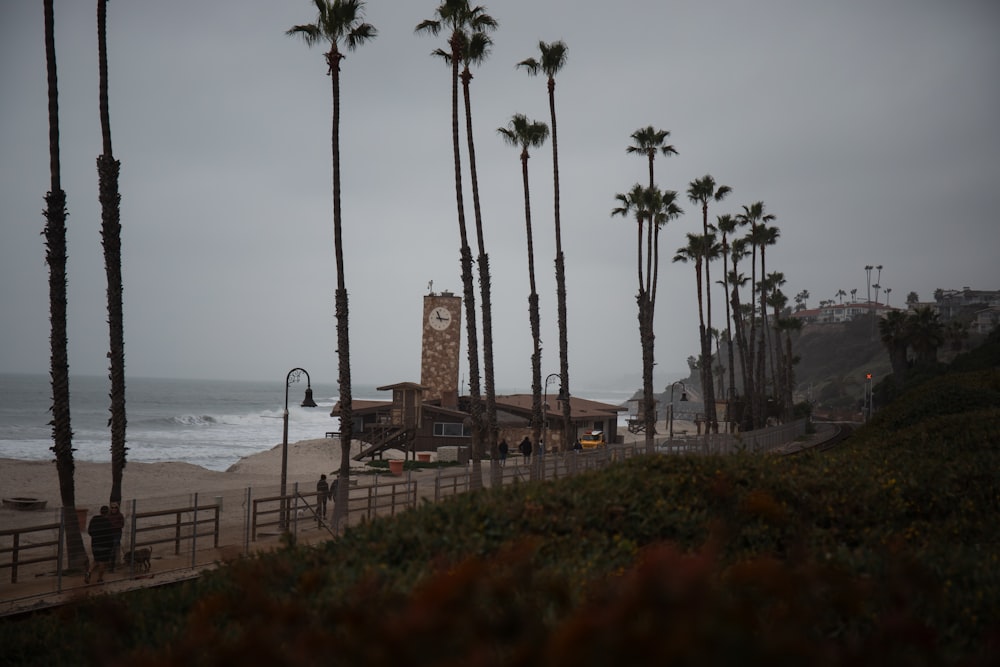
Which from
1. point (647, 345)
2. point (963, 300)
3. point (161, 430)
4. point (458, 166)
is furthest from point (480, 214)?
point (963, 300)

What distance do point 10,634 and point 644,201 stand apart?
4032cm

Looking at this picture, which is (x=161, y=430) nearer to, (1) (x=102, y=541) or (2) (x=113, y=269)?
(2) (x=113, y=269)

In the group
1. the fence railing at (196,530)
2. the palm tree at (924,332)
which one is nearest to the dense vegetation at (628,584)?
the fence railing at (196,530)

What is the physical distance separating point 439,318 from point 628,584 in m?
54.8

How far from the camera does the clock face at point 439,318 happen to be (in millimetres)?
60719

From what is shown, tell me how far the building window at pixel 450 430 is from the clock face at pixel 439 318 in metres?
11.8

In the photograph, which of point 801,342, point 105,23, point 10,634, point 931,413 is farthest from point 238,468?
point 801,342

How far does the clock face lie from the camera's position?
2391 inches

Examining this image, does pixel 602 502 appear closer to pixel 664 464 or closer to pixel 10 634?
pixel 664 464

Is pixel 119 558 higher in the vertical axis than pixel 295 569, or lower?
lower

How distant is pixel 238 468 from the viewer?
52875mm

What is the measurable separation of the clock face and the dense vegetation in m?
48.8

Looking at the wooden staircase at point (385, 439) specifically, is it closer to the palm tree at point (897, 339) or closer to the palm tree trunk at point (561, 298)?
the palm tree trunk at point (561, 298)

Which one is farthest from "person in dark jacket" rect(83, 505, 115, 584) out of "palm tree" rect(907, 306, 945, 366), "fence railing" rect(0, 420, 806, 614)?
"palm tree" rect(907, 306, 945, 366)
